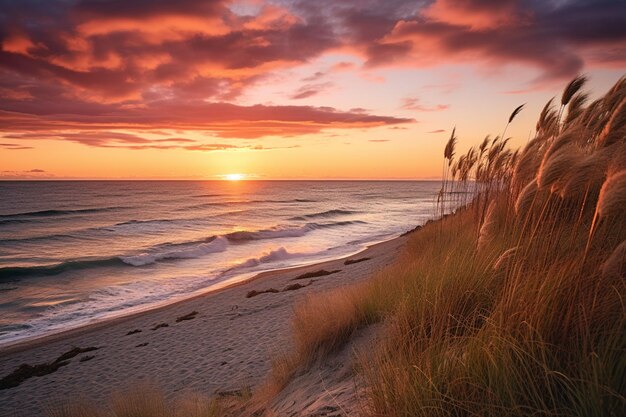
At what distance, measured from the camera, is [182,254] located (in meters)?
26.1

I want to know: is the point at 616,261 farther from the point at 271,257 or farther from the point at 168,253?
the point at 168,253

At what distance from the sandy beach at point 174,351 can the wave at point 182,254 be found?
434 inches

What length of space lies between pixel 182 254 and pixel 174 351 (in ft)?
56.9

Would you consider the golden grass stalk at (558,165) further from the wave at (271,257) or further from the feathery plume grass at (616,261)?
the wave at (271,257)

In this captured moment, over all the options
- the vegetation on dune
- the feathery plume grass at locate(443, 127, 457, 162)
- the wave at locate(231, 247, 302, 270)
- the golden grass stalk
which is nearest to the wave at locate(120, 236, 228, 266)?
the wave at locate(231, 247, 302, 270)

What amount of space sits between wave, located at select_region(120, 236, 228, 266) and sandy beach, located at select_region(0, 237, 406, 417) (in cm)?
1101

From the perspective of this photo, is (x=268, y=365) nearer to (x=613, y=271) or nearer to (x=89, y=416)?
(x=89, y=416)

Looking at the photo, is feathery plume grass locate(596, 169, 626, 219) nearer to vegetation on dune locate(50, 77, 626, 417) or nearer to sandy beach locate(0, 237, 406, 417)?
vegetation on dune locate(50, 77, 626, 417)

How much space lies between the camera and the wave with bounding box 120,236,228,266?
953 inches

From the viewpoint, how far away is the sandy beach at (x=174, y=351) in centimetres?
745

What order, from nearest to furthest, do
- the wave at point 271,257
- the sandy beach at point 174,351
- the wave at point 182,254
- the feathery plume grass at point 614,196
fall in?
the feathery plume grass at point 614,196, the sandy beach at point 174,351, the wave at point 271,257, the wave at point 182,254

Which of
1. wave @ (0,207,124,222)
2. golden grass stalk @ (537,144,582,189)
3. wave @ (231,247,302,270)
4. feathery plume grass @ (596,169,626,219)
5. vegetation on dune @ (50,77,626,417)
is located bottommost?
wave @ (0,207,124,222)

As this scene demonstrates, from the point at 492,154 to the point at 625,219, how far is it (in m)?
4.34


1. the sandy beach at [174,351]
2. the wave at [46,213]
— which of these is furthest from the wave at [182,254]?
the wave at [46,213]
